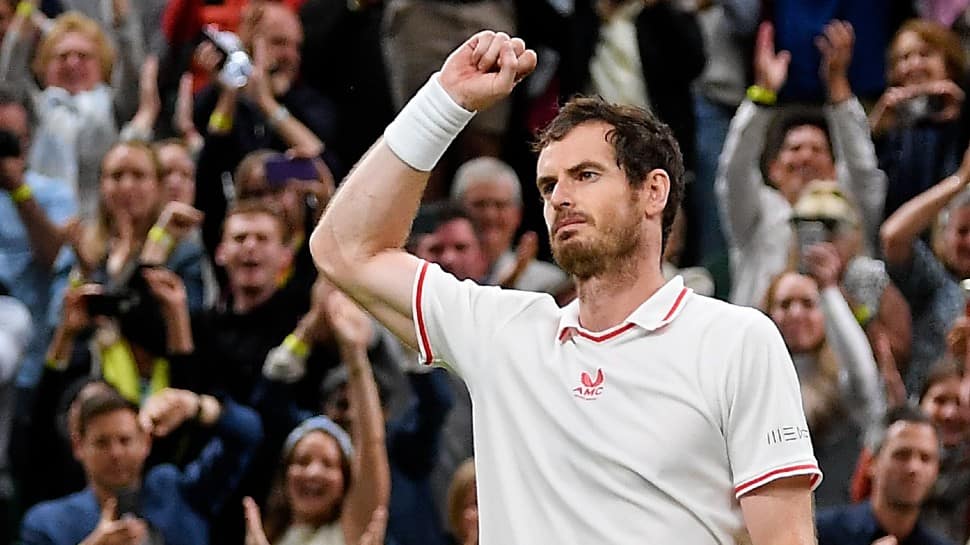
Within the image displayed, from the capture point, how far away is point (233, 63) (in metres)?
7.27

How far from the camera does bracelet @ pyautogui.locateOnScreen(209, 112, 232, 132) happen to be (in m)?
7.22

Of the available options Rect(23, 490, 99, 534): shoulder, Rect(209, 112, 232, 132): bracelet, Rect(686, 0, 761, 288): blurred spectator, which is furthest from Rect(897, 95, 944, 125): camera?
Rect(23, 490, 99, 534): shoulder

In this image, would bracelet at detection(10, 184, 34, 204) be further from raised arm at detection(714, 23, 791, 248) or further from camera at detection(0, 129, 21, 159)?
raised arm at detection(714, 23, 791, 248)

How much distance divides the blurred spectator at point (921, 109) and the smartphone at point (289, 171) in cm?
202

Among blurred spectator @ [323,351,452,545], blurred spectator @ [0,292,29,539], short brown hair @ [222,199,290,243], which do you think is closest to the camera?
blurred spectator @ [323,351,452,545]

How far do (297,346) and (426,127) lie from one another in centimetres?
287

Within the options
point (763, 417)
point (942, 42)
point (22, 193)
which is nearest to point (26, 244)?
point (22, 193)

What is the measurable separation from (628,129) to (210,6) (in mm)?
4913

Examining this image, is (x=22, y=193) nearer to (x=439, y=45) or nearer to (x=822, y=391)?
(x=439, y=45)

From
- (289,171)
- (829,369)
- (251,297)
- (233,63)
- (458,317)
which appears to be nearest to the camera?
(458,317)

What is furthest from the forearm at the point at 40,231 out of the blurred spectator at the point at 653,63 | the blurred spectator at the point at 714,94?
the blurred spectator at the point at 714,94

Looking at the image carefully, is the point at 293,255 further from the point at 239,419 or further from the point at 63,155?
the point at 63,155

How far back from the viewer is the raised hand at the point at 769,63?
7.07 metres

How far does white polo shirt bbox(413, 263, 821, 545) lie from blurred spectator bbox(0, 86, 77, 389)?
3804 mm
